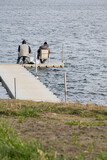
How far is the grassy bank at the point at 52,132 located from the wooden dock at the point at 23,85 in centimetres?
606

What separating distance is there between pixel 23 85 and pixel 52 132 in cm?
1255

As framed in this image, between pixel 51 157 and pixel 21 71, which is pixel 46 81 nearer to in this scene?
pixel 21 71

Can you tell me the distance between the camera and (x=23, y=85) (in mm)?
20625

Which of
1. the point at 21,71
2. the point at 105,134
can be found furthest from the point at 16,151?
the point at 21,71

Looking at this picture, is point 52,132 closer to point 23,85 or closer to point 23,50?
point 23,85

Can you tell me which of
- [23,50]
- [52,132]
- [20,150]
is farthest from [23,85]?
[20,150]

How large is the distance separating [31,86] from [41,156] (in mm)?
14333

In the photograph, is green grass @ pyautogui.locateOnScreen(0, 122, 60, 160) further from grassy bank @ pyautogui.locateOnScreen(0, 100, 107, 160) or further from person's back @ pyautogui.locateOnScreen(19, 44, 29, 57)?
person's back @ pyautogui.locateOnScreen(19, 44, 29, 57)

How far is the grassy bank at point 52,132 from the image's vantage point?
6492 mm

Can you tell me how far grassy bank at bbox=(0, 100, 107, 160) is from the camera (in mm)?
6492

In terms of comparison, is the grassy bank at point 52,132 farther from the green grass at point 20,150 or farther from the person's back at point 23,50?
the person's back at point 23,50

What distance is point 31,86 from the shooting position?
67.1 feet

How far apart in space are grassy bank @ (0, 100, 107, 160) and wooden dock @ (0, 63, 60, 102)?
606 centimetres

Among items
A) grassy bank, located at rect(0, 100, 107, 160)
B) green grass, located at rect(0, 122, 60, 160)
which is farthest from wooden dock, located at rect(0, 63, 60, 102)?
green grass, located at rect(0, 122, 60, 160)
